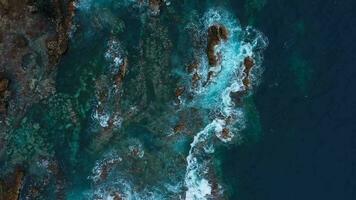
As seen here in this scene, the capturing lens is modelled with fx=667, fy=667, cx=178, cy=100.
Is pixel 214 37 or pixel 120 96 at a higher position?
pixel 214 37

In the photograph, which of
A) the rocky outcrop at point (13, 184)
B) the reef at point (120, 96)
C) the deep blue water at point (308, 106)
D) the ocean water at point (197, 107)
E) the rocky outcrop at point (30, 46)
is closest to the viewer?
the rocky outcrop at point (30, 46)

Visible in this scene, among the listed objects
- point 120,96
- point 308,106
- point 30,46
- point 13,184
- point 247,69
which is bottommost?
point 13,184

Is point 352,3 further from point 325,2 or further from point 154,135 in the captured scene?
point 154,135

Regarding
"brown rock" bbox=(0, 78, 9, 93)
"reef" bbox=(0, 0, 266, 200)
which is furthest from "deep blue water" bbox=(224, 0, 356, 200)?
"brown rock" bbox=(0, 78, 9, 93)

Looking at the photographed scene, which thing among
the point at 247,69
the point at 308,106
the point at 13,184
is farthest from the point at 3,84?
the point at 308,106

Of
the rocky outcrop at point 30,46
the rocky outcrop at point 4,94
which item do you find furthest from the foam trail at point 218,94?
the rocky outcrop at point 4,94

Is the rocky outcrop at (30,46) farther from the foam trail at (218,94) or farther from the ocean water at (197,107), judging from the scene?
the foam trail at (218,94)

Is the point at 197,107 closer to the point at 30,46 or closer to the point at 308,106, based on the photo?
the point at 308,106

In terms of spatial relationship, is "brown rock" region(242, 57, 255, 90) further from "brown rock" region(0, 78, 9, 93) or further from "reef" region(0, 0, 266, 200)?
"brown rock" region(0, 78, 9, 93)
